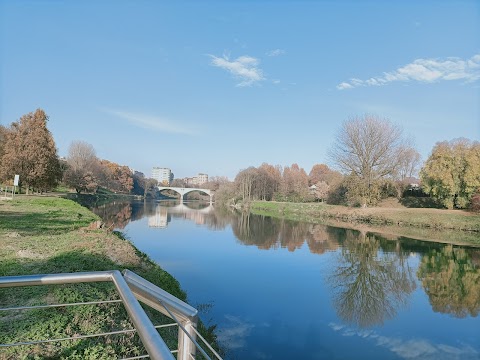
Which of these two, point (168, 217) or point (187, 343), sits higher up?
point (187, 343)

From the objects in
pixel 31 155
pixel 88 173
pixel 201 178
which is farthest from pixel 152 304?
pixel 201 178

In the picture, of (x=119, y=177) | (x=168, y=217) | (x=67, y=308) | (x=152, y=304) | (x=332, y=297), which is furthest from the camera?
(x=119, y=177)

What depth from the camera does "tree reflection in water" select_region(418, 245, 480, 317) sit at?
30.8ft

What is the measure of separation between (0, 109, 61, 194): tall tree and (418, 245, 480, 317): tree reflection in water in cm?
2806

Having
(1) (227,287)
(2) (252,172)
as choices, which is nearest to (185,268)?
(1) (227,287)

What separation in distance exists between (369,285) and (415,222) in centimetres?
2136

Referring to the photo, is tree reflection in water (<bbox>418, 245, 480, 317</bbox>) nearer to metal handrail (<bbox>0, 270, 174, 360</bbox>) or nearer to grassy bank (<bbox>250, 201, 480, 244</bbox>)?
grassy bank (<bbox>250, 201, 480, 244</bbox>)

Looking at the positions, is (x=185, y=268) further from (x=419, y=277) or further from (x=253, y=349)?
(x=419, y=277)

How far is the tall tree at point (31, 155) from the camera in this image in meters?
27.1

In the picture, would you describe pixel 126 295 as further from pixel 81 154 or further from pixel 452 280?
pixel 81 154

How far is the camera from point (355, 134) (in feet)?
117

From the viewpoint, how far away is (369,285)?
1098cm

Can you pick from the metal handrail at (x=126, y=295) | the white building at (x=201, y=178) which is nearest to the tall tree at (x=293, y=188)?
the metal handrail at (x=126, y=295)

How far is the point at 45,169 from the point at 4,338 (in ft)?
93.4
